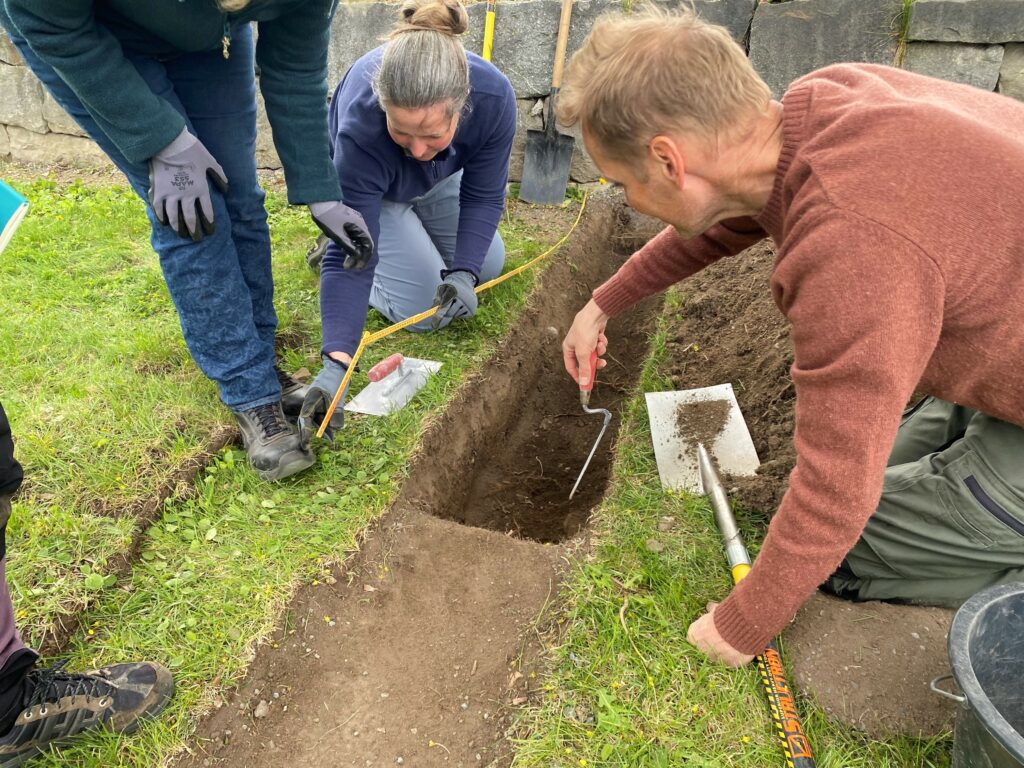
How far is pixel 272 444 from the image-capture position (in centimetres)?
243

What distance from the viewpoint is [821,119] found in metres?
1.38

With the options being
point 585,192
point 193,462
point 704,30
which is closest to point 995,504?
point 704,30

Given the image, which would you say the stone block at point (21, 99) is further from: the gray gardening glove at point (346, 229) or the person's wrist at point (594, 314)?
the person's wrist at point (594, 314)

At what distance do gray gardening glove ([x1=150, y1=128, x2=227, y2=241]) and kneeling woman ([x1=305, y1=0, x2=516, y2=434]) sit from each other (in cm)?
65

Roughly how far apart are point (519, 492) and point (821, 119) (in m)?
→ 1.99

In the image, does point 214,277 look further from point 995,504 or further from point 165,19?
point 995,504

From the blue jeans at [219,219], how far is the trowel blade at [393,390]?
38 cm

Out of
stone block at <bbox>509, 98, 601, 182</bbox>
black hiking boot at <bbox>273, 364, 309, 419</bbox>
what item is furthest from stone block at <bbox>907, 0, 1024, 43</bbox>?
black hiking boot at <bbox>273, 364, 309, 419</bbox>

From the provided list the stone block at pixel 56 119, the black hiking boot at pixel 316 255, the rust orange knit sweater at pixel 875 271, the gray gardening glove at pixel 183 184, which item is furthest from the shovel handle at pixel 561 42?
the stone block at pixel 56 119

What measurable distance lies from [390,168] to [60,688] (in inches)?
88.5

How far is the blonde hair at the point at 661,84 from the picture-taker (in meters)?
1.33

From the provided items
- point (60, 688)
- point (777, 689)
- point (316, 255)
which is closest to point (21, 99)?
point (316, 255)

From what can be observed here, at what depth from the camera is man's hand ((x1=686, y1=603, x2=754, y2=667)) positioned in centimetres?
176

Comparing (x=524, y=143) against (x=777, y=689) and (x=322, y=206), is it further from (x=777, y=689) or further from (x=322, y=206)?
(x=777, y=689)
